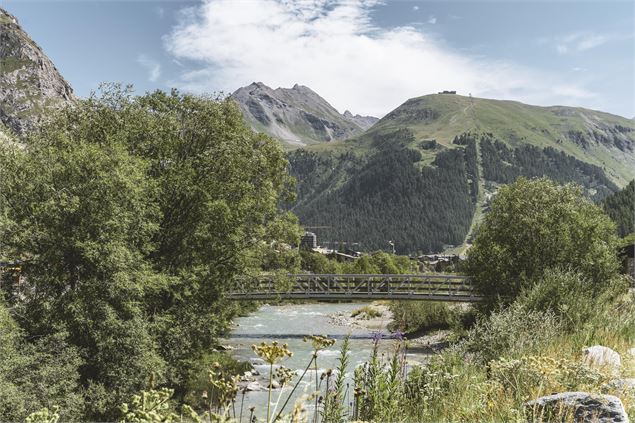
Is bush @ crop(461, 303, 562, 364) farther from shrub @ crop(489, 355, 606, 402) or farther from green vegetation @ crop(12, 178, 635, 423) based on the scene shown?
shrub @ crop(489, 355, 606, 402)

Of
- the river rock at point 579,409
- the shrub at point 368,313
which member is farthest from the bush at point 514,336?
the shrub at point 368,313

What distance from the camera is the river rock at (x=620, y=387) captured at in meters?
5.62

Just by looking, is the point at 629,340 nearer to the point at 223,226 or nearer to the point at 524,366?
the point at 524,366

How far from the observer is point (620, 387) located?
5.75m

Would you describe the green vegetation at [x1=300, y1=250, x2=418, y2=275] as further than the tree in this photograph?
Yes

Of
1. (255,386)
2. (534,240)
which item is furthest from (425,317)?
(255,386)

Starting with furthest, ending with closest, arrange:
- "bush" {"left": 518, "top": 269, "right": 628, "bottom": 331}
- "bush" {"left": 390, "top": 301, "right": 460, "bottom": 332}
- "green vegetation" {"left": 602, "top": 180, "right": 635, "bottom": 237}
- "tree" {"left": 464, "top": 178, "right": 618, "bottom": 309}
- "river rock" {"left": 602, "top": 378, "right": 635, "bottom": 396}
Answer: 1. "green vegetation" {"left": 602, "top": 180, "right": 635, "bottom": 237}
2. "bush" {"left": 390, "top": 301, "right": 460, "bottom": 332}
3. "tree" {"left": 464, "top": 178, "right": 618, "bottom": 309}
4. "bush" {"left": 518, "top": 269, "right": 628, "bottom": 331}
5. "river rock" {"left": 602, "top": 378, "right": 635, "bottom": 396}

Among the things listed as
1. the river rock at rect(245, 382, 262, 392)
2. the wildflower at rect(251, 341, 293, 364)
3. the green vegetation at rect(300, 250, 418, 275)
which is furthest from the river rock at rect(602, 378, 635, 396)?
the green vegetation at rect(300, 250, 418, 275)

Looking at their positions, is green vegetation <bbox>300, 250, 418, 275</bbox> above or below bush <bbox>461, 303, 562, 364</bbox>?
below

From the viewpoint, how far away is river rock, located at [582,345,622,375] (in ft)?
22.2

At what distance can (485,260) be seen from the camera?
31.8 metres

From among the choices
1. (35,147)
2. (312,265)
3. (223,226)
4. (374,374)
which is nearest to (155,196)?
(223,226)

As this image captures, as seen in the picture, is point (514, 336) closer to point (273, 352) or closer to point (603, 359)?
point (603, 359)

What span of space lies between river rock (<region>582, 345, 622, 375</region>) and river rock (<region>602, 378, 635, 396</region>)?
783 mm
